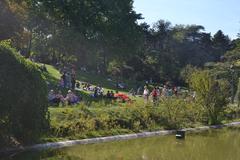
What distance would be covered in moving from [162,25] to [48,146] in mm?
80051

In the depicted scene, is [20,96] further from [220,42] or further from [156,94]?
[220,42]

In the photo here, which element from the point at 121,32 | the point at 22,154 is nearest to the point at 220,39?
the point at 121,32

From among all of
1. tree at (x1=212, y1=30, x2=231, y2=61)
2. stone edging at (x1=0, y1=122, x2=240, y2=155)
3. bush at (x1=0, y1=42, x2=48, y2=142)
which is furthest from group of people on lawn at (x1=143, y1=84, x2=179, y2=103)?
tree at (x1=212, y1=30, x2=231, y2=61)

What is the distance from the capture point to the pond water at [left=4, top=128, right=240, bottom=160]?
1872 cm

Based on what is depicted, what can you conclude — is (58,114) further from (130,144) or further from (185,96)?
(185,96)

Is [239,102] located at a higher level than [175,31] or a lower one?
lower

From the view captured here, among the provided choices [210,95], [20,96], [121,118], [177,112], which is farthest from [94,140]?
[210,95]

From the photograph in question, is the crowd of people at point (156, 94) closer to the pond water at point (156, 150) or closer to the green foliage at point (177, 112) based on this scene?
the green foliage at point (177, 112)

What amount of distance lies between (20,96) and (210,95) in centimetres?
2067

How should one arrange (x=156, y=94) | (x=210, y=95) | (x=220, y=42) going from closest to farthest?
(x=210, y=95) < (x=156, y=94) < (x=220, y=42)

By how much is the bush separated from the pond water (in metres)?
1.06

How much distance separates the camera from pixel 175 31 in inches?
3942

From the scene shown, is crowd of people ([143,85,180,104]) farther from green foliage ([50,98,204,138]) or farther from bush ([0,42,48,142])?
bush ([0,42,48,142])

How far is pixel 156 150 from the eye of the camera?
22.1m
